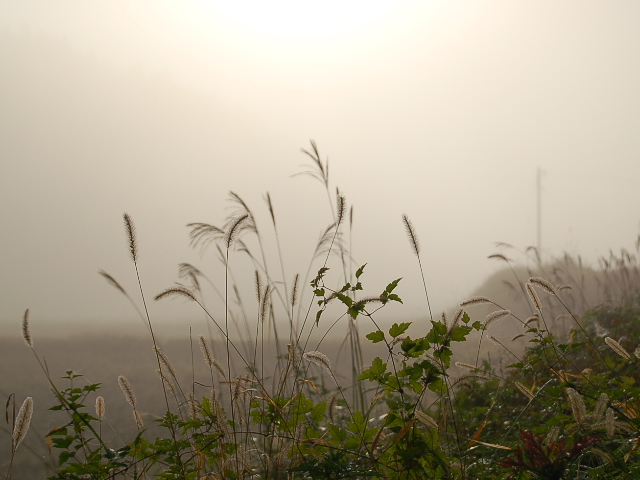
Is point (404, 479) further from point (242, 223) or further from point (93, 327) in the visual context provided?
point (93, 327)

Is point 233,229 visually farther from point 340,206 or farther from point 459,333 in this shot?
point 459,333

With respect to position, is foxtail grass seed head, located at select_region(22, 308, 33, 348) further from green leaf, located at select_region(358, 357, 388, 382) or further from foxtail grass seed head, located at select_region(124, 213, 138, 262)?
green leaf, located at select_region(358, 357, 388, 382)

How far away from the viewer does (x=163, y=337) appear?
16.6ft

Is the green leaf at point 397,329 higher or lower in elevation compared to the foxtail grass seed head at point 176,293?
lower

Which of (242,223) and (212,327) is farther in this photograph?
(212,327)

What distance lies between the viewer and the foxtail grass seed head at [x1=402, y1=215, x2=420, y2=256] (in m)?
2.15

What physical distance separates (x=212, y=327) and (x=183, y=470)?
6.82ft

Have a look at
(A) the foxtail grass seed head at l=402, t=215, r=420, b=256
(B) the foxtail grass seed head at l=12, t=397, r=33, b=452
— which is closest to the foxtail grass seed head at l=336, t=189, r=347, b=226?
(A) the foxtail grass seed head at l=402, t=215, r=420, b=256

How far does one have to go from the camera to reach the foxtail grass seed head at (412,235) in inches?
84.7

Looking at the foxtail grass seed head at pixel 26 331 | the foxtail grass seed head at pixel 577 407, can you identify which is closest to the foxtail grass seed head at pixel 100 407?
the foxtail grass seed head at pixel 26 331

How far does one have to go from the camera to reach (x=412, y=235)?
7.11 ft

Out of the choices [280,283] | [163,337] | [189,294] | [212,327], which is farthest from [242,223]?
[163,337]

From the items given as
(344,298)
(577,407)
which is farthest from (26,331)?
(577,407)

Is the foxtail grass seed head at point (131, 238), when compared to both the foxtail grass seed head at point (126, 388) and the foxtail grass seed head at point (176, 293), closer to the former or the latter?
the foxtail grass seed head at point (176, 293)
